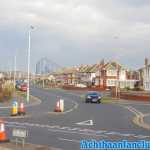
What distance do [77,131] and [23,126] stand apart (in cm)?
367

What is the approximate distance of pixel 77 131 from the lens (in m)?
25.0

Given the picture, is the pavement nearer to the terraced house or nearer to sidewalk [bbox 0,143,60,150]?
sidewalk [bbox 0,143,60,150]

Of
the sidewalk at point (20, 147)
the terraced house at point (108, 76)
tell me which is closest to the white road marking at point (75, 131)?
the sidewalk at point (20, 147)

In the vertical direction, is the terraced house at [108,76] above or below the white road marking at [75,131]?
above

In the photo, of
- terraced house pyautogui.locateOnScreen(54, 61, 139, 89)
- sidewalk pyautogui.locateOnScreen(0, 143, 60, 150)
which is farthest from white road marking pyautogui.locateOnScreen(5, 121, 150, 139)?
terraced house pyautogui.locateOnScreen(54, 61, 139, 89)

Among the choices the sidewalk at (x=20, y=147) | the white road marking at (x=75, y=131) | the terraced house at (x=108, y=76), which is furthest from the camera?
the terraced house at (x=108, y=76)

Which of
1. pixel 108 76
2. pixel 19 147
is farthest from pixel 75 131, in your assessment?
pixel 108 76

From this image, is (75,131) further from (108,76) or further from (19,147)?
(108,76)

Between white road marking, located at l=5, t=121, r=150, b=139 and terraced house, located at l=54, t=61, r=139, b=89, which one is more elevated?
terraced house, located at l=54, t=61, r=139, b=89

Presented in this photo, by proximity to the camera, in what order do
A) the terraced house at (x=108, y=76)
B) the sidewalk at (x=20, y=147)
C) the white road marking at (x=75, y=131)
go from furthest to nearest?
the terraced house at (x=108, y=76)
the white road marking at (x=75, y=131)
the sidewalk at (x=20, y=147)

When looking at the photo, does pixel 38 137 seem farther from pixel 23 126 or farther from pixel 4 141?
pixel 23 126

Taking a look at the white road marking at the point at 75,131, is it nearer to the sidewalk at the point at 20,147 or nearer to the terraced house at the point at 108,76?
the sidewalk at the point at 20,147

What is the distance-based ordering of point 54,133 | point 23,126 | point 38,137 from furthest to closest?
point 23,126, point 54,133, point 38,137

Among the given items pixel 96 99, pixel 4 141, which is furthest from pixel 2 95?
pixel 4 141
